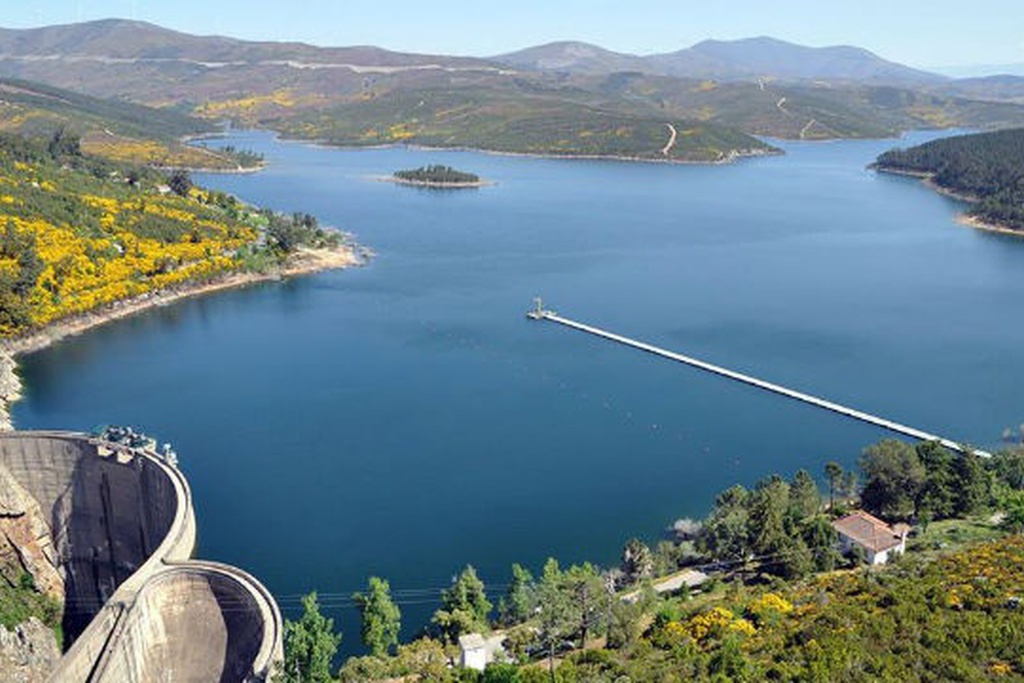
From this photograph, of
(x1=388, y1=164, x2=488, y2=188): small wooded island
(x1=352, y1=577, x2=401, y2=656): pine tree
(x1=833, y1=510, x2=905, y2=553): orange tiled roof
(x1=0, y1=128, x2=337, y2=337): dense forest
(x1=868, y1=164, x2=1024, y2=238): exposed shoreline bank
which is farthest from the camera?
(x1=388, y1=164, x2=488, y2=188): small wooded island

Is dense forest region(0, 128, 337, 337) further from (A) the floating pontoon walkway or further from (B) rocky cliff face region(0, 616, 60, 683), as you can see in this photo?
(B) rocky cliff face region(0, 616, 60, 683)

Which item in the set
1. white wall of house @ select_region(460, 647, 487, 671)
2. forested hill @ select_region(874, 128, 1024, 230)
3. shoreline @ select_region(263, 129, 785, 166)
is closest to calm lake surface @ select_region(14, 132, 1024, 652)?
white wall of house @ select_region(460, 647, 487, 671)

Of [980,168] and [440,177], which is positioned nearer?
[980,168]

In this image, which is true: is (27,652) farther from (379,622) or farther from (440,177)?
(440,177)

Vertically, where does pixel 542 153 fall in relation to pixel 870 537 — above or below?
above

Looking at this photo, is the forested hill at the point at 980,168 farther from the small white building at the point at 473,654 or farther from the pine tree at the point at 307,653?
the pine tree at the point at 307,653

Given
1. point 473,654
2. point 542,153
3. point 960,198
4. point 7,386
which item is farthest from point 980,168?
point 473,654

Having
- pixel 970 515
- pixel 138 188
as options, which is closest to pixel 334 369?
pixel 970 515
